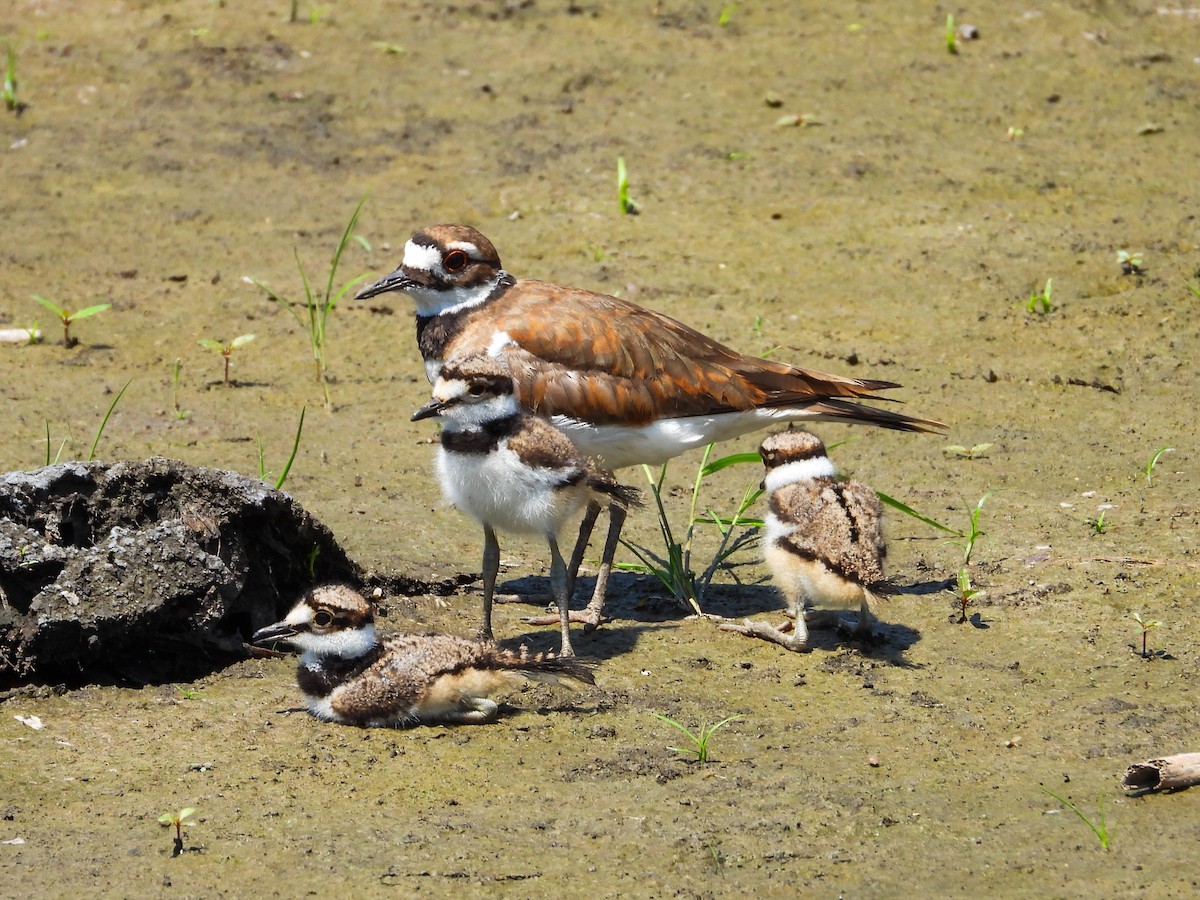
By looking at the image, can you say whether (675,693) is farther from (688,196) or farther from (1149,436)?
(688,196)

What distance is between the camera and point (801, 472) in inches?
242

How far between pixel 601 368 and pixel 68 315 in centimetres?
388

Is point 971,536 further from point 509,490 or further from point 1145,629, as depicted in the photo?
point 509,490

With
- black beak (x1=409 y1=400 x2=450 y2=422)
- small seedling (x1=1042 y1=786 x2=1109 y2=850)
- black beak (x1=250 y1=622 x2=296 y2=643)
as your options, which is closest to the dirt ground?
small seedling (x1=1042 y1=786 x2=1109 y2=850)

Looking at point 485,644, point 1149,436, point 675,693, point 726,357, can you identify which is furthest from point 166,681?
point 1149,436

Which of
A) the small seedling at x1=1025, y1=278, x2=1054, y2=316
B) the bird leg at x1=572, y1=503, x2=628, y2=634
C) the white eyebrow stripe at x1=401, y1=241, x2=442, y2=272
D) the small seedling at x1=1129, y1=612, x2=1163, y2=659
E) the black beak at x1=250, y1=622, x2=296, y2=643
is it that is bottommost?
the bird leg at x1=572, y1=503, x2=628, y2=634

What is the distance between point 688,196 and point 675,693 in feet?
18.8

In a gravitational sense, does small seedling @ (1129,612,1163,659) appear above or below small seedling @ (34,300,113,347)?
above

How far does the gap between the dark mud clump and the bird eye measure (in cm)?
140

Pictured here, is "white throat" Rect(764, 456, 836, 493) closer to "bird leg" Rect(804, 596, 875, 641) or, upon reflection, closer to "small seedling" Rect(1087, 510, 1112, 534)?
"bird leg" Rect(804, 596, 875, 641)

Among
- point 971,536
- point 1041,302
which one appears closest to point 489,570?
point 971,536

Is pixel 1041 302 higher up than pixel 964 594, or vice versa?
pixel 1041 302

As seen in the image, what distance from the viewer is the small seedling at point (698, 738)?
4.75 m

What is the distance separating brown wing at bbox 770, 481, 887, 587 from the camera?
5602mm
